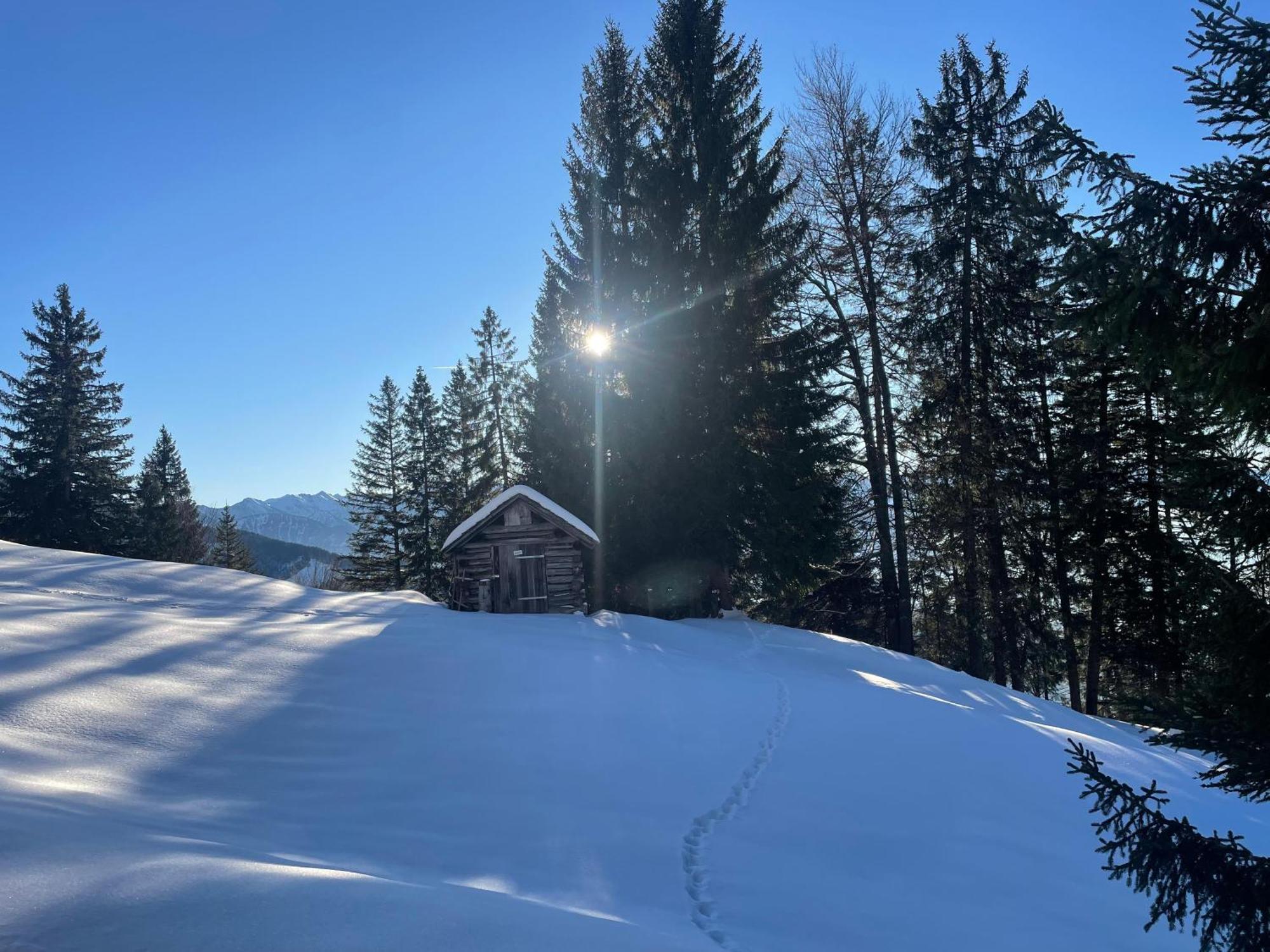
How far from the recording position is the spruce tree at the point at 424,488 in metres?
33.6

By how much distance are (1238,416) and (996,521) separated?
16.7 metres

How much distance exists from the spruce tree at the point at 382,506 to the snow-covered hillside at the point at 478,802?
24.2 m

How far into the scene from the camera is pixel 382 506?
35.7m

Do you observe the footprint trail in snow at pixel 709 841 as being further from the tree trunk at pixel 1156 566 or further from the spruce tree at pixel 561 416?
the spruce tree at pixel 561 416

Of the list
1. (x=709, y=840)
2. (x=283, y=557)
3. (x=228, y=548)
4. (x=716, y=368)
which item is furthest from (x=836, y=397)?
(x=283, y=557)

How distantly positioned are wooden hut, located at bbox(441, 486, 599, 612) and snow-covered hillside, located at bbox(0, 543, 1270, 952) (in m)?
6.77

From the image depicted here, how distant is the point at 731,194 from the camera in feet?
71.8

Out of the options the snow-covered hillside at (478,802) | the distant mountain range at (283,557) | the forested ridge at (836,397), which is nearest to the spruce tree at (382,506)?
the forested ridge at (836,397)

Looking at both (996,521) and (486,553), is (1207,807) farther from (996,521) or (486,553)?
(486,553)

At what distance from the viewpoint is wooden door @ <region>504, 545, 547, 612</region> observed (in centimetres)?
1730

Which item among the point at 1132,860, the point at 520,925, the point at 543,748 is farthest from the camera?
the point at 543,748

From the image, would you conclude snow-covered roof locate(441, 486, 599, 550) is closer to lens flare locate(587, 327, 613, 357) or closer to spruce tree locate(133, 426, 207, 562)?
lens flare locate(587, 327, 613, 357)

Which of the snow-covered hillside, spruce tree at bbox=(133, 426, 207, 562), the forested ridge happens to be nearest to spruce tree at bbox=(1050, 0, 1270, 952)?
the snow-covered hillside

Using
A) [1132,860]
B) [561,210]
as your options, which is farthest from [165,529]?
[1132,860]
